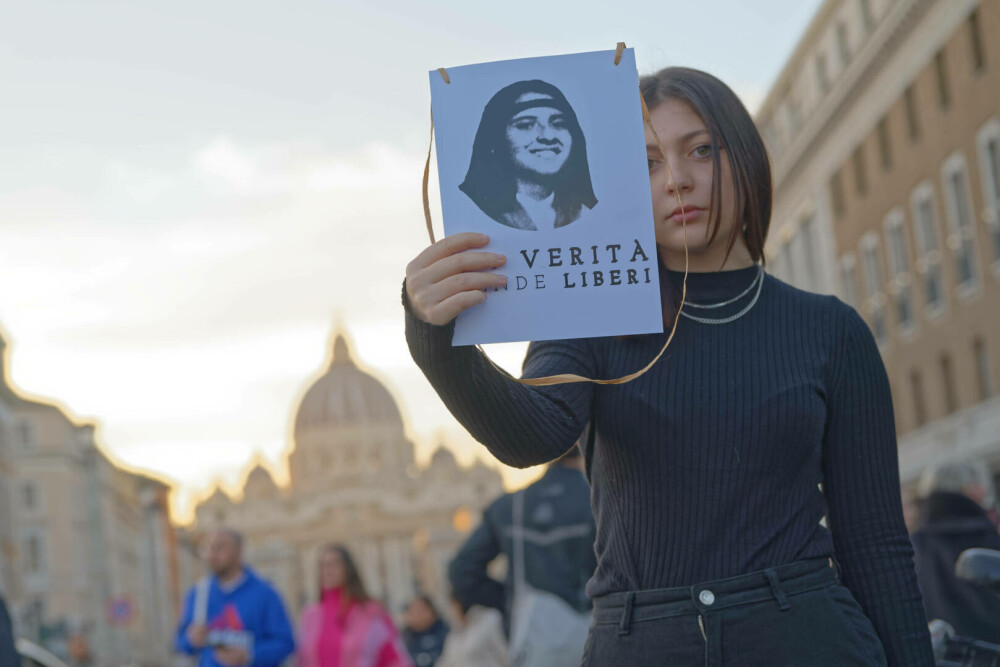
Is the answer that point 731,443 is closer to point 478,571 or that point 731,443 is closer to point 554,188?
point 554,188

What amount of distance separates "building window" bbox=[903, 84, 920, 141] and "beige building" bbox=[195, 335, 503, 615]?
9591cm

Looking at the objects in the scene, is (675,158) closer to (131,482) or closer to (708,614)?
(708,614)

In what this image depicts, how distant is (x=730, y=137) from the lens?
2.90 m

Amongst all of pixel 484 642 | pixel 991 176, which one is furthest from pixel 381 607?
pixel 991 176

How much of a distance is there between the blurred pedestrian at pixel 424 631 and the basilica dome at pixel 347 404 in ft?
479

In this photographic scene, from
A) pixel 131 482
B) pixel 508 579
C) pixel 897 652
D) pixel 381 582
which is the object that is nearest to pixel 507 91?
pixel 897 652

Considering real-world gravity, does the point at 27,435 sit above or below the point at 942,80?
below

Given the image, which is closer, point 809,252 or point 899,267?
point 899,267

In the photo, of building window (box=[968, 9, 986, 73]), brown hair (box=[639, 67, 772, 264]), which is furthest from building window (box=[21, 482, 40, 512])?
brown hair (box=[639, 67, 772, 264])

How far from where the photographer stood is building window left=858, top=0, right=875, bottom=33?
32.8 metres

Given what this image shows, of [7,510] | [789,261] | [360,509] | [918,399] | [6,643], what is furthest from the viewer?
[360,509]

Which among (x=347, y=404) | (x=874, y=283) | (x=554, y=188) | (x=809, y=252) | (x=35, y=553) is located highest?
(x=347, y=404)

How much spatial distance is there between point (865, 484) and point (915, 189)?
29.7 m

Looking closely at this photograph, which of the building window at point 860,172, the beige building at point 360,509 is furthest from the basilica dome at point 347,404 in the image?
the building window at point 860,172
